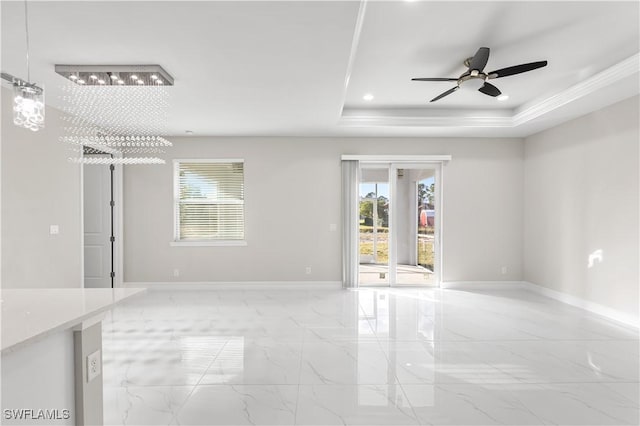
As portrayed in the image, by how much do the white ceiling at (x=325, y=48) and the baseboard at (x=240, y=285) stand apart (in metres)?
2.75

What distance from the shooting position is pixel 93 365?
1539 millimetres

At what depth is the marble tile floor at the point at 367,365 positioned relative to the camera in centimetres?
235

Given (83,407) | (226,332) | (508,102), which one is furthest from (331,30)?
(508,102)

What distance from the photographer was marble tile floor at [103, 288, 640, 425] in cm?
235

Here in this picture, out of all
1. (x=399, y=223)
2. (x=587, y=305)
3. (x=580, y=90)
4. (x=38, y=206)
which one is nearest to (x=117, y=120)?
(x=38, y=206)

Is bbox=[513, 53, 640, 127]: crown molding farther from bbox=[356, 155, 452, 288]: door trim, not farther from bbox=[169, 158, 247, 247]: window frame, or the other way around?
bbox=[169, 158, 247, 247]: window frame

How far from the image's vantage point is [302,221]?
619 centimetres

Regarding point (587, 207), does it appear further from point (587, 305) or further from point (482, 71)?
point (482, 71)

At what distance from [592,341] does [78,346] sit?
441 centimetres

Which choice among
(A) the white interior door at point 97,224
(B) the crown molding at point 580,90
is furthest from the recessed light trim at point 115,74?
(B) the crown molding at point 580,90

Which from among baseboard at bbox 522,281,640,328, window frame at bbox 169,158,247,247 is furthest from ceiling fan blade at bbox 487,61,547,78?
window frame at bbox 169,158,247,247

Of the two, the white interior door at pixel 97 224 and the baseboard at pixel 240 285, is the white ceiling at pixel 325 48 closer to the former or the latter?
the white interior door at pixel 97 224

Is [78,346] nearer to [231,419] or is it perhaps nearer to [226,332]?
[231,419]

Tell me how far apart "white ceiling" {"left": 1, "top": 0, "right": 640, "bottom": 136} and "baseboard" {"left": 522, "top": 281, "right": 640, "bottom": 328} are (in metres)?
2.56
